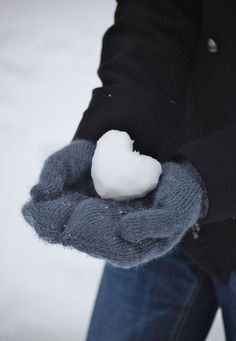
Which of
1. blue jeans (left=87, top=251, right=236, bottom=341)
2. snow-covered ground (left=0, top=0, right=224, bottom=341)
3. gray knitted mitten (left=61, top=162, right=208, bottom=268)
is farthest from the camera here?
snow-covered ground (left=0, top=0, right=224, bottom=341)

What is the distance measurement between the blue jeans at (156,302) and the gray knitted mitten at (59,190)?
0.25 meters

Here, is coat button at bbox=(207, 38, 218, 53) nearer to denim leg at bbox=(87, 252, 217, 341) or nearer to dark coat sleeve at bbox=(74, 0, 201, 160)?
Answer: dark coat sleeve at bbox=(74, 0, 201, 160)

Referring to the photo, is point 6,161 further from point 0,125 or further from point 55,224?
point 55,224

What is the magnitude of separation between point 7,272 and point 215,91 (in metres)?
1.18

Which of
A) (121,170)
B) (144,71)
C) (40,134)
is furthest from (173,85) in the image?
(40,134)

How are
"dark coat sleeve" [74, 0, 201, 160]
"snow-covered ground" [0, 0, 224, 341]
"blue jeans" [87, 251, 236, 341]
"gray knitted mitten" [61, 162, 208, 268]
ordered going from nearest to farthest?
"gray knitted mitten" [61, 162, 208, 268], "dark coat sleeve" [74, 0, 201, 160], "blue jeans" [87, 251, 236, 341], "snow-covered ground" [0, 0, 224, 341]

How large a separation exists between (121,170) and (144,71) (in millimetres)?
210

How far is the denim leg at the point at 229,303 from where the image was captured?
718mm

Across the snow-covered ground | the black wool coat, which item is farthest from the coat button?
the snow-covered ground

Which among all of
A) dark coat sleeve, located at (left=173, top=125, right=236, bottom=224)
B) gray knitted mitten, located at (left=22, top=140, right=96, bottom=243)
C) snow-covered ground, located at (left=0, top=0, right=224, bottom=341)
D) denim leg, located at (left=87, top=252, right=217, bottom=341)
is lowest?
snow-covered ground, located at (left=0, top=0, right=224, bottom=341)

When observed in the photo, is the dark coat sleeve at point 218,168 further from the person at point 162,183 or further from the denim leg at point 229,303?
the denim leg at point 229,303

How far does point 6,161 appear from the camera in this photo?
2037 millimetres

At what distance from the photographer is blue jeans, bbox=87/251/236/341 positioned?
0.80 meters

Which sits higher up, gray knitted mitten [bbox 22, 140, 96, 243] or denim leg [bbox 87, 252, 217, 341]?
gray knitted mitten [bbox 22, 140, 96, 243]
